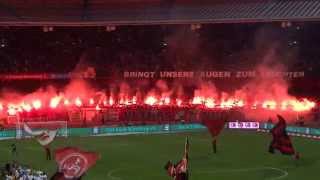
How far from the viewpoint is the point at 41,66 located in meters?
62.2

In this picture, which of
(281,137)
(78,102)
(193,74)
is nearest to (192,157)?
(281,137)

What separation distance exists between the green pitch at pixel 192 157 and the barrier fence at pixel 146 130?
1661mm

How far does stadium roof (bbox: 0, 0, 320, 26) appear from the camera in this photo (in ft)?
152

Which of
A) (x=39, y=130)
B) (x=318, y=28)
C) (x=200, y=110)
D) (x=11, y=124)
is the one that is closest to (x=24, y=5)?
(x=11, y=124)

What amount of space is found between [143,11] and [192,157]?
1746 cm

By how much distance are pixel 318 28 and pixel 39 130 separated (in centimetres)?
3932

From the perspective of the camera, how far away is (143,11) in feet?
161

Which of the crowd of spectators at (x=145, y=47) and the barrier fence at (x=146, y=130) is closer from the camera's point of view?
the barrier fence at (x=146, y=130)

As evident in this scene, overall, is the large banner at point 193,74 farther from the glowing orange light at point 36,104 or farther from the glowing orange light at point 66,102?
the glowing orange light at point 36,104

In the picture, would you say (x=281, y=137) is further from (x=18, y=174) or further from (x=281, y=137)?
(x=18, y=174)

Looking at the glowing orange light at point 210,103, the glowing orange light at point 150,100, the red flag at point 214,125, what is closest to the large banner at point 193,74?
the glowing orange light at point 150,100

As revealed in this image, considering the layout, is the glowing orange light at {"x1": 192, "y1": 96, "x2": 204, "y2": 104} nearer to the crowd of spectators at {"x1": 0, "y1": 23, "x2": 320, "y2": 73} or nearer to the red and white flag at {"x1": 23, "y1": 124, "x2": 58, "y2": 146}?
the crowd of spectators at {"x1": 0, "y1": 23, "x2": 320, "y2": 73}

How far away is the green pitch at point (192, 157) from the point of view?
A: 1156 inches

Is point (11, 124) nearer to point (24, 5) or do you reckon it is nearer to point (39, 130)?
point (24, 5)
